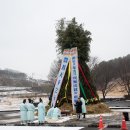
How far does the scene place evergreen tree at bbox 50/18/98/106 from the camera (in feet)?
94.9

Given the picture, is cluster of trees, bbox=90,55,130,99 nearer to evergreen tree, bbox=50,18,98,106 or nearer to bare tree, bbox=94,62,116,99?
bare tree, bbox=94,62,116,99

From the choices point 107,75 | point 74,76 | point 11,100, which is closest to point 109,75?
point 107,75

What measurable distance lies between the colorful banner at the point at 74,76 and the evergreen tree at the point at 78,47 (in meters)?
0.73

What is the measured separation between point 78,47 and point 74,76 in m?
2.97

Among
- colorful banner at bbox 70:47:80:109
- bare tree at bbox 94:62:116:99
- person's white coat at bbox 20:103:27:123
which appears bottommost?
person's white coat at bbox 20:103:27:123

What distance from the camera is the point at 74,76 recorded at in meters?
28.4

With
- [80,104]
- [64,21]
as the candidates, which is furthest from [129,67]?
[80,104]

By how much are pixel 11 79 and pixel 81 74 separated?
482 ft

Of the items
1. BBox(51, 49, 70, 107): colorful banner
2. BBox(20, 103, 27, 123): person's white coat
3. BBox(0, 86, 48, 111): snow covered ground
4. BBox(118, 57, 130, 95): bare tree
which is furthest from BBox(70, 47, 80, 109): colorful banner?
BBox(118, 57, 130, 95): bare tree

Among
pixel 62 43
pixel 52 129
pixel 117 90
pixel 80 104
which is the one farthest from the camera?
pixel 117 90

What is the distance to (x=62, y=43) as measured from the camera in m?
30.5

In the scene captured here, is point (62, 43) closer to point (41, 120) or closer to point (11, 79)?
point (41, 120)

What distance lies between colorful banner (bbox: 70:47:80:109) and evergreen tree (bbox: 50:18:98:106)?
731 mm

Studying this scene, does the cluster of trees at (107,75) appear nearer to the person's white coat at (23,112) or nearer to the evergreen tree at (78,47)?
the evergreen tree at (78,47)
